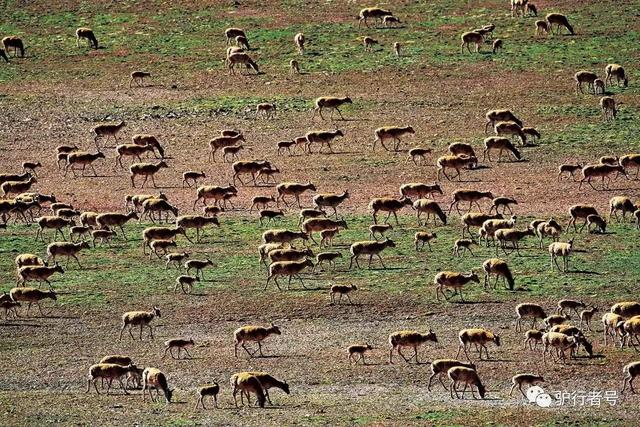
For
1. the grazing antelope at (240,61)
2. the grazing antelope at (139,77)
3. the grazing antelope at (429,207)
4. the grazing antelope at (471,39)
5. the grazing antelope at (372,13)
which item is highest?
the grazing antelope at (372,13)

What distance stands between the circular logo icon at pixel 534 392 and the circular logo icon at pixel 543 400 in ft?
0.24

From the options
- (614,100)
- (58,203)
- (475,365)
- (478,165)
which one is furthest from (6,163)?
(475,365)

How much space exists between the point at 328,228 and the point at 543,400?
473 inches

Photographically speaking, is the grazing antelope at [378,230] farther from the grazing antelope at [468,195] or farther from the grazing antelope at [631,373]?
the grazing antelope at [631,373]

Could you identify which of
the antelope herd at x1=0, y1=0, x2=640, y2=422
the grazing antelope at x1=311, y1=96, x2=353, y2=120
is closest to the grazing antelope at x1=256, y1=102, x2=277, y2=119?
the antelope herd at x1=0, y1=0, x2=640, y2=422

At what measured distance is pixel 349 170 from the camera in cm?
5100

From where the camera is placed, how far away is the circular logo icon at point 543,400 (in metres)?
32.6

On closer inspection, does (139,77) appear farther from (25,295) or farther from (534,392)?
(534,392)

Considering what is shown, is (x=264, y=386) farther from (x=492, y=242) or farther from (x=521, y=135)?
(x=521, y=135)

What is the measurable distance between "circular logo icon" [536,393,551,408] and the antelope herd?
421 millimetres

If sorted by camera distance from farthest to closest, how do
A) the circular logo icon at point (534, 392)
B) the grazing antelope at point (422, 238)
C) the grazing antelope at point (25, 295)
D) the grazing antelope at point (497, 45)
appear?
the grazing antelope at point (497, 45) → the grazing antelope at point (422, 238) → the grazing antelope at point (25, 295) → the circular logo icon at point (534, 392)

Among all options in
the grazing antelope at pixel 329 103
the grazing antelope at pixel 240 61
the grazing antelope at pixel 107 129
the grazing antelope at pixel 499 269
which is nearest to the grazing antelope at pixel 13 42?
the grazing antelope at pixel 240 61

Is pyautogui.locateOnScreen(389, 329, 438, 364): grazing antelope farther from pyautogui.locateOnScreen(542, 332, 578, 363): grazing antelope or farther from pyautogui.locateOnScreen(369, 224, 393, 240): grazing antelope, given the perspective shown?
pyautogui.locateOnScreen(369, 224, 393, 240): grazing antelope

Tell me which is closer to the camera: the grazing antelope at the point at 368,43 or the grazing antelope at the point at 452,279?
the grazing antelope at the point at 452,279
